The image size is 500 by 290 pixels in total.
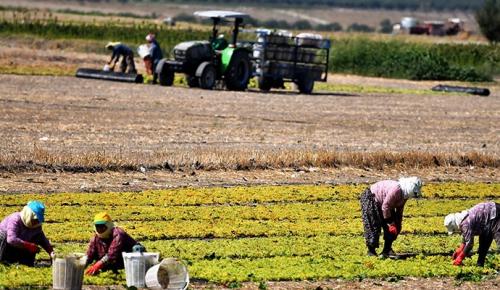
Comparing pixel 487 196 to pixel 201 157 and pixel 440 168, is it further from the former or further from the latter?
pixel 201 157

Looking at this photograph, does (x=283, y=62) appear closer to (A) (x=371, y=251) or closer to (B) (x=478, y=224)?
(A) (x=371, y=251)

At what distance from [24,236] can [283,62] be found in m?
34.5

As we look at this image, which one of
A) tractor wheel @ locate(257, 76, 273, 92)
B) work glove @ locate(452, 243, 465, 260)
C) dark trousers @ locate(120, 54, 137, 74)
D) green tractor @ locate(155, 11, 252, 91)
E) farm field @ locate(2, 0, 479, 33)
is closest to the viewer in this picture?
work glove @ locate(452, 243, 465, 260)

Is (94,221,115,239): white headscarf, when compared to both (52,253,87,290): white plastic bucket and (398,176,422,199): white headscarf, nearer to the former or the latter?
(52,253,87,290): white plastic bucket

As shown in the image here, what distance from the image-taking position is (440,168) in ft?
104

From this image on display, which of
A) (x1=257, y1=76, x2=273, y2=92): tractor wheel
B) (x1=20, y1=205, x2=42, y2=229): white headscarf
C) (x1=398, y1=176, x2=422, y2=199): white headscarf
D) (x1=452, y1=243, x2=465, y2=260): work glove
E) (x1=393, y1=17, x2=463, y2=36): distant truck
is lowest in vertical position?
(x1=393, y1=17, x2=463, y2=36): distant truck

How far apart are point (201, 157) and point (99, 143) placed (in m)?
3.56

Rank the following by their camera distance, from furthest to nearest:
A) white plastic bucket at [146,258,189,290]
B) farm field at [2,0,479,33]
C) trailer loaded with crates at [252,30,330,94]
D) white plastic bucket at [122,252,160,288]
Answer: farm field at [2,0,479,33], trailer loaded with crates at [252,30,330,94], white plastic bucket at [122,252,160,288], white plastic bucket at [146,258,189,290]

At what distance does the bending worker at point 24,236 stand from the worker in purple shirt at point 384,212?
4908 mm

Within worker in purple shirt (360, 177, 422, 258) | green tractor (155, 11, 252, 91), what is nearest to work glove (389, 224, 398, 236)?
worker in purple shirt (360, 177, 422, 258)

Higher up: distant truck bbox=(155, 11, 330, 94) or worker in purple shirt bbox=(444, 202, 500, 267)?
worker in purple shirt bbox=(444, 202, 500, 267)

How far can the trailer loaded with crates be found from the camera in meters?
52.2

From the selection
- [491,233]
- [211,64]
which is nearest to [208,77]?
[211,64]

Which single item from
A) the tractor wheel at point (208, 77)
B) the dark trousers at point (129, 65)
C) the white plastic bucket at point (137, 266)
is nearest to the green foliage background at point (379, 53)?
the dark trousers at point (129, 65)
